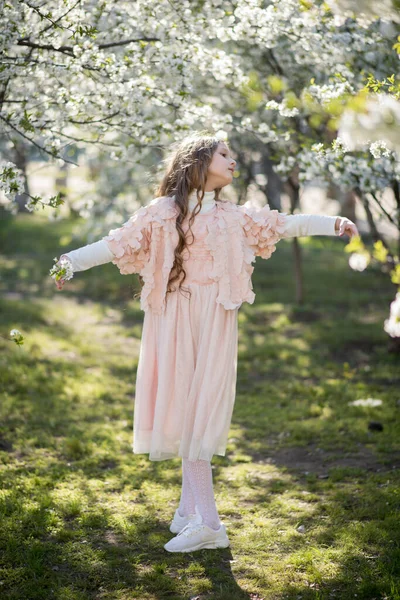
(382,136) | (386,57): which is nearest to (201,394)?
(382,136)

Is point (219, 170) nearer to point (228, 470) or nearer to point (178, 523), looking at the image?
point (178, 523)

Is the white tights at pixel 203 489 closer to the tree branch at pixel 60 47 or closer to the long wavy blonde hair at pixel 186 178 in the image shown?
the long wavy blonde hair at pixel 186 178

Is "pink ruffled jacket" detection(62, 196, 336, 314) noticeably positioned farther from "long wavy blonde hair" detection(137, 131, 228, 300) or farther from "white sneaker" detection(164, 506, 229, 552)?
"white sneaker" detection(164, 506, 229, 552)

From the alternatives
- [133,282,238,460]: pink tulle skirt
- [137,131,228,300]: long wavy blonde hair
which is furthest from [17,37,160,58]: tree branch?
[133,282,238,460]: pink tulle skirt

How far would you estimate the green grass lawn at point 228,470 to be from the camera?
10.6ft

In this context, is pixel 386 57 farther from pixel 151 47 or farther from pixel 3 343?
pixel 3 343

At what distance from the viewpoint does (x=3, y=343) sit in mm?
7504

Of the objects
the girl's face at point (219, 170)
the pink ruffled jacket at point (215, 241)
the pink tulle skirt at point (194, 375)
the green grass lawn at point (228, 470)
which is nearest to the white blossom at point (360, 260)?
the pink ruffled jacket at point (215, 241)

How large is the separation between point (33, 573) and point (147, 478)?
133 cm

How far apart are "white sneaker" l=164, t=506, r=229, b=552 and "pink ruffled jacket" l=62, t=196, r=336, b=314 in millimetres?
1055

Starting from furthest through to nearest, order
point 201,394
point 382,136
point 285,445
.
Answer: point 285,445 < point 201,394 < point 382,136

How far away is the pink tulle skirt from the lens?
3.46 meters

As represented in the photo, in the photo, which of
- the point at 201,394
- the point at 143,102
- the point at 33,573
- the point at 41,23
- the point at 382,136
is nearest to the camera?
the point at 382,136

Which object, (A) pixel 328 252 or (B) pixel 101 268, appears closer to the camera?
(B) pixel 101 268
